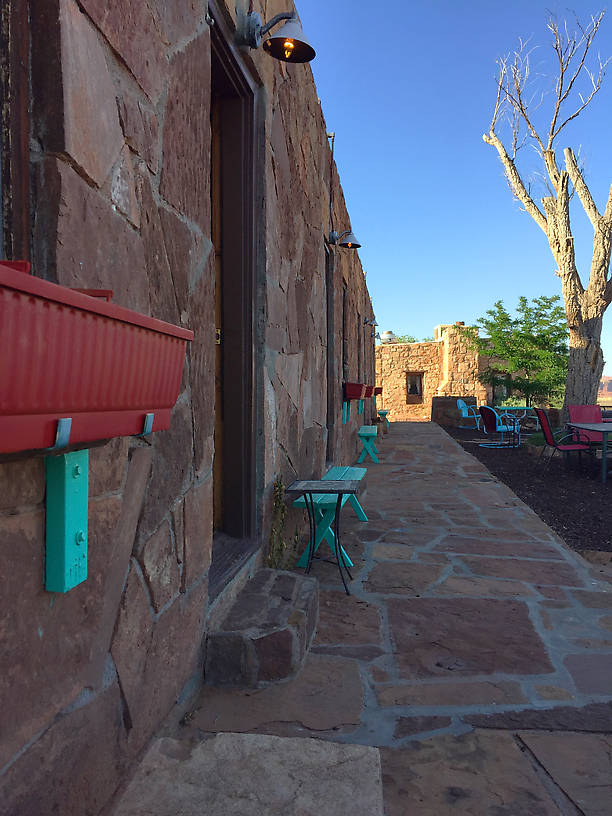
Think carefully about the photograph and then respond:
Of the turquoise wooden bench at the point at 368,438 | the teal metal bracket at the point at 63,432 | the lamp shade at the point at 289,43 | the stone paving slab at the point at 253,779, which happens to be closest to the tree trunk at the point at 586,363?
the turquoise wooden bench at the point at 368,438

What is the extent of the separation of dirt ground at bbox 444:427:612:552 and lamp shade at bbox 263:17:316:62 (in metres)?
3.63

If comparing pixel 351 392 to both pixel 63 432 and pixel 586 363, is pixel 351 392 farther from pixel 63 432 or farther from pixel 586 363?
pixel 586 363

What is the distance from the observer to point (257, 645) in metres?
1.92

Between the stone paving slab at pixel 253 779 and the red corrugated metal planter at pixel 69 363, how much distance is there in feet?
2.65

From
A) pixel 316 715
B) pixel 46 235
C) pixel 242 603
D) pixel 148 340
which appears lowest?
pixel 316 715

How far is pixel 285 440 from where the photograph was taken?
3193 mm

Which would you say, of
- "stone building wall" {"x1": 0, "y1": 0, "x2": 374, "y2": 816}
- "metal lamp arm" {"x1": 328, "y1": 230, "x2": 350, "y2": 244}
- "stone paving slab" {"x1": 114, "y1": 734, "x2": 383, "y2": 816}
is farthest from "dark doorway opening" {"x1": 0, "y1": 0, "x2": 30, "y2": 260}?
"metal lamp arm" {"x1": 328, "y1": 230, "x2": 350, "y2": 244}

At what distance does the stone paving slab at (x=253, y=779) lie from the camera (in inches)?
45.5

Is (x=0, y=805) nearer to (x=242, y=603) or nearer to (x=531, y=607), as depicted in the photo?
(x=242, y=603)

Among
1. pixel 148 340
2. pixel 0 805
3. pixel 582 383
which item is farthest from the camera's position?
pixel 582 383

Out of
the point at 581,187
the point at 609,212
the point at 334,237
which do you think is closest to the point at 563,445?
the point at 334,237

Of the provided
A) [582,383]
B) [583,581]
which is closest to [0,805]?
[583,581]

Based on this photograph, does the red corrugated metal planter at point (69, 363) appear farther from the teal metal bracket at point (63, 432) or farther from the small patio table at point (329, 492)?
the small patio table at point (329, 492)

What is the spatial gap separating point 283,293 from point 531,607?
2064mm
